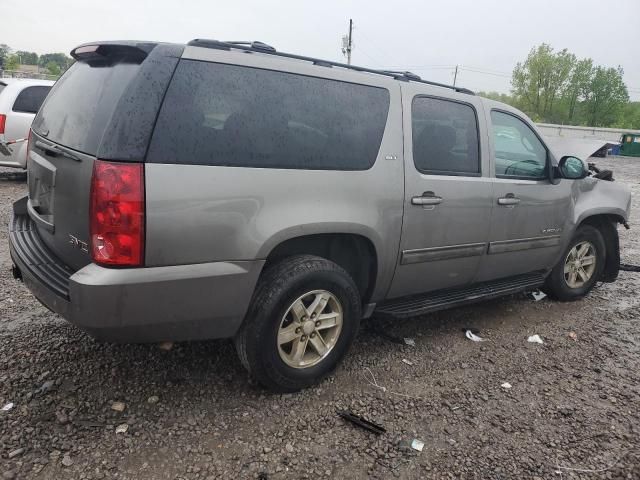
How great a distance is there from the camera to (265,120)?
2709 mm

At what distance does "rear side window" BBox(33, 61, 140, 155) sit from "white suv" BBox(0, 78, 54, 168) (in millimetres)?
6067

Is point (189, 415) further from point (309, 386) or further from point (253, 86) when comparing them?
point (253, 86)

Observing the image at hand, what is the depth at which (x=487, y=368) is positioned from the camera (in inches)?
138

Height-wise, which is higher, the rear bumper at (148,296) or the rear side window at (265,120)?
the rear side window at (265,120)

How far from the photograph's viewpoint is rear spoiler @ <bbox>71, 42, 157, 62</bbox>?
8.19 ft

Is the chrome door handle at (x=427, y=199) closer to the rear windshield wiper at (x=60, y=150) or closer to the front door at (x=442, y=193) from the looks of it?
the front door at (x=442, y=193)

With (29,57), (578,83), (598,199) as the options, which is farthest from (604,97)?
(29,57)

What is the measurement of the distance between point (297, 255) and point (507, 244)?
78.5 inches

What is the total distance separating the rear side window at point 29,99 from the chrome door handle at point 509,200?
26.0ft

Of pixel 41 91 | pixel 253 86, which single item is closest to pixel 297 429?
pixel 253 86

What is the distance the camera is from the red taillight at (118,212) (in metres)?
2.26

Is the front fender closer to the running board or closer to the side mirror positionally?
the side mirror

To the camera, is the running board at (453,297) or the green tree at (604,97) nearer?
the running board at (453,297)

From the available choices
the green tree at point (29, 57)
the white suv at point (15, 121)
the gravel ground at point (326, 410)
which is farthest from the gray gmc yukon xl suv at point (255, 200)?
the green tree at point (29, 57)
